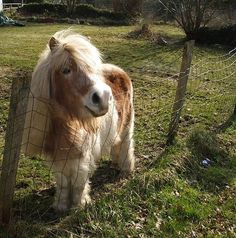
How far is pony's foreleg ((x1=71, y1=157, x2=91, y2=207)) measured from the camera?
157 inches

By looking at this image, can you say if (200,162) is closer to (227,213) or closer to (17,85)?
(227,213)

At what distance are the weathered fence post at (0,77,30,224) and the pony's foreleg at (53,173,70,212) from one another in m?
0.60

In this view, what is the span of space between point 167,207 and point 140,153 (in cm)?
132

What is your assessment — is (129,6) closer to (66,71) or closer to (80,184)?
(80,184)

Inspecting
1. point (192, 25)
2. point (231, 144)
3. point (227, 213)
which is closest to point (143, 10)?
point (192, 25)


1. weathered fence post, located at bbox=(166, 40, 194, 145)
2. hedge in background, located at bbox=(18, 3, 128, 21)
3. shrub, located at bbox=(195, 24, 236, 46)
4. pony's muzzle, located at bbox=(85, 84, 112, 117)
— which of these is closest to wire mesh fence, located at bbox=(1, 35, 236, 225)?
weathered fence post, located at bbox=(166, 40, 194, 145)

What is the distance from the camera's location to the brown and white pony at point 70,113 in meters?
3.56

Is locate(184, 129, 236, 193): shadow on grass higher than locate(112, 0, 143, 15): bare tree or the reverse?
the reverse

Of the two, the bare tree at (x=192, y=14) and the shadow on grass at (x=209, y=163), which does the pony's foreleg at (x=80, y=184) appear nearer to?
the shadow on grass at (x=209, y=163)

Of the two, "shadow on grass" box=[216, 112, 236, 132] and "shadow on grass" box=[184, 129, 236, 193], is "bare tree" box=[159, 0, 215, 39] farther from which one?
"shadow on grass" box=[184, 129, 236, 193]

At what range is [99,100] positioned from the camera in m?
3.44

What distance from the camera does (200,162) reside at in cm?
557

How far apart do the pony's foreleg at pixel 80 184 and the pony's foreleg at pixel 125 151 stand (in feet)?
2.86

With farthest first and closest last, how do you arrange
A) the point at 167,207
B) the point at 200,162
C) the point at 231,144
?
the point at 231,144 < the point at 200,162 < the point at 167,207
